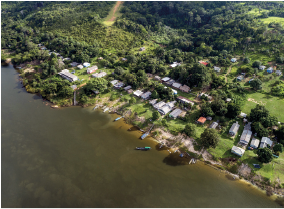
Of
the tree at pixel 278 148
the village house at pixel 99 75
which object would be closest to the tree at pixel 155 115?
the tree at pixel 278 148

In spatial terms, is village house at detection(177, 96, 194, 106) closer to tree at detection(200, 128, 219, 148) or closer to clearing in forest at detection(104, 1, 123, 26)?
tree at detection(200, 128, 219, 148)

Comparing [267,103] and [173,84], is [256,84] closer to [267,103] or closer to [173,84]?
[267,103]

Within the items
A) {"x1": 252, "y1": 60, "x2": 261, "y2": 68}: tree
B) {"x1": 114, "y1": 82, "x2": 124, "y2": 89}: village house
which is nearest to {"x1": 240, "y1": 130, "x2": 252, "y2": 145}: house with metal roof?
{"x1": 252, "y1": 60, "x2": 261, "y2": 68}: tree

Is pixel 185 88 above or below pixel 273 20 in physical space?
below

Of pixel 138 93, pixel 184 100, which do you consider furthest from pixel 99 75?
pixel 184 100

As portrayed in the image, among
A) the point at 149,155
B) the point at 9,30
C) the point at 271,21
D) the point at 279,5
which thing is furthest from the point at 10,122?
the point at 279,5
